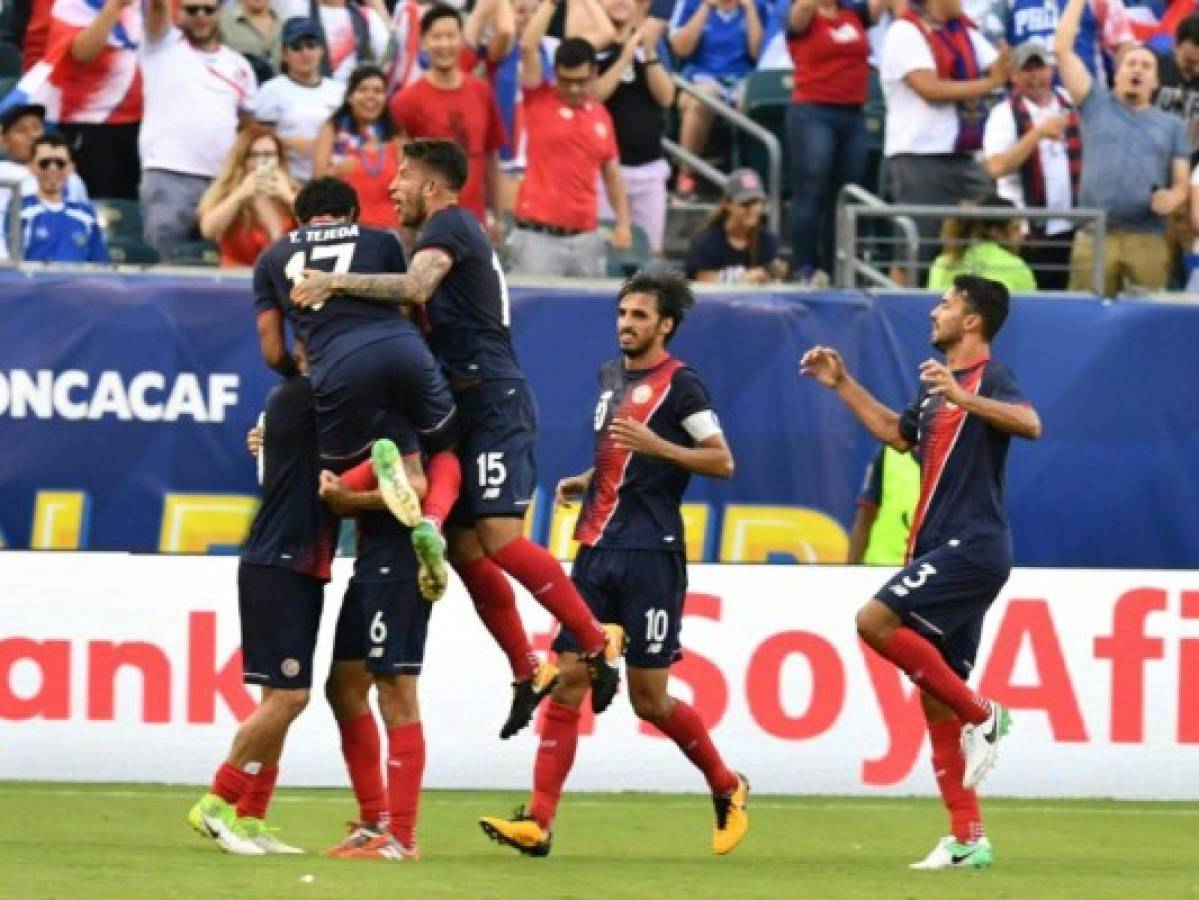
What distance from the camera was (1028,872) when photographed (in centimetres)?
1093

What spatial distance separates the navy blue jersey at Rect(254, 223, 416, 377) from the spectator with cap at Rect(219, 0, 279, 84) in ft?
24.3

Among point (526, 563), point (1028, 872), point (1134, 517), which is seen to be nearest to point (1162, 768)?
point (1134, 517)

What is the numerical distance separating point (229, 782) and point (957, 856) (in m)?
2.77

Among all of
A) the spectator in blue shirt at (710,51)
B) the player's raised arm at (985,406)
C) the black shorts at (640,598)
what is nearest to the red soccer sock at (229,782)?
the black shorts at (640,598)

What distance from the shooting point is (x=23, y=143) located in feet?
54.4

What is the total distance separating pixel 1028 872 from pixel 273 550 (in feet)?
10.1

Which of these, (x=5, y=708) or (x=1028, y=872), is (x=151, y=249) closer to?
(x=5, y=708)

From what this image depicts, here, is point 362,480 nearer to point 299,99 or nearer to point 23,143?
point 23,143

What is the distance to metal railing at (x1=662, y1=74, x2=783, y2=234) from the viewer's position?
18609mm

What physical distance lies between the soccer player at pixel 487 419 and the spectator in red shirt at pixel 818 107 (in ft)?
23.3

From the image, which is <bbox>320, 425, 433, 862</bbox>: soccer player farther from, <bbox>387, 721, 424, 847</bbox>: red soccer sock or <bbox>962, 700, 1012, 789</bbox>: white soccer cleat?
<bbox>962, 700, 1012, 789</bbox>: white soccer cleat

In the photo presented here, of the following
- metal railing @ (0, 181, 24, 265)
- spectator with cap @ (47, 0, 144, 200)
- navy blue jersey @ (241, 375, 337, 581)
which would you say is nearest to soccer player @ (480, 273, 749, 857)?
navy blue jersey @ (241, 375, 337, 581)

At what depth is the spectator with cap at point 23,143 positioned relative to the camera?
1647cm

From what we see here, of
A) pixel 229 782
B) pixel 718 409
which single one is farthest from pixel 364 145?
pixel 229 782
